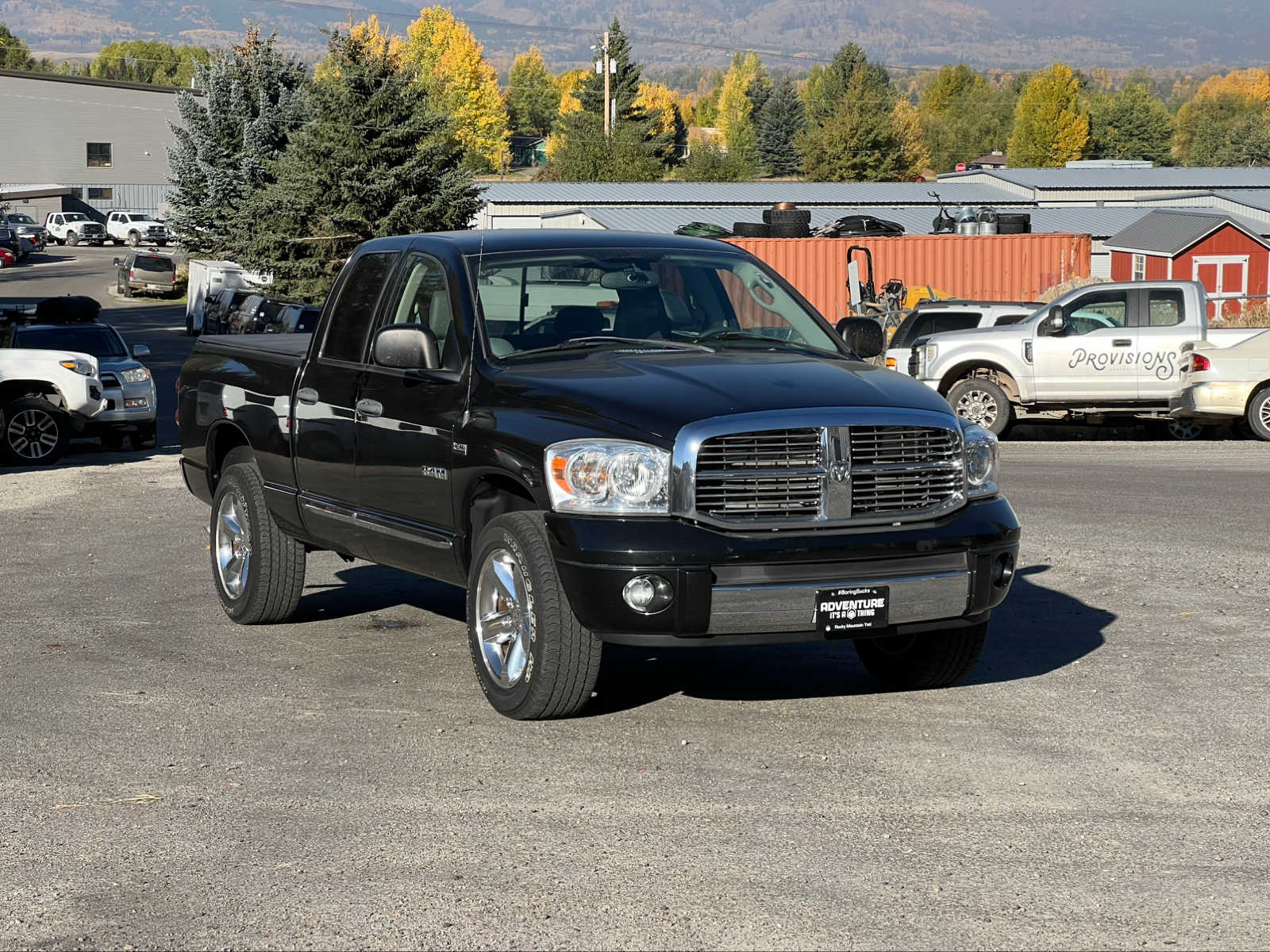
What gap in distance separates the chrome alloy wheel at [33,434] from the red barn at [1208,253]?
39.9m

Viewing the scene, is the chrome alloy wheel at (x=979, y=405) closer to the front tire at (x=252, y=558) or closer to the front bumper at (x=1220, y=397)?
the front bumper at (x=1220, y=397)

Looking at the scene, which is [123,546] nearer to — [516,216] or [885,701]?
[885,701]

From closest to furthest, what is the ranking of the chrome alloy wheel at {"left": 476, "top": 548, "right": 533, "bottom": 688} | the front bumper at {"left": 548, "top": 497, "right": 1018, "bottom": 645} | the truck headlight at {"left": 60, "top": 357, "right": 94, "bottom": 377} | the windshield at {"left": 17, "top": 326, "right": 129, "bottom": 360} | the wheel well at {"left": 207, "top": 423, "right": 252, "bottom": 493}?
the front bumper at {"left": 548, "top": 497, "right": 1018, "bottom": 645}, the chrome alloy wheel at {"left": 476, "top": 548, "right": 533, "bottom": 688}, the wheel well at {"left": 207, "top": 423, "right": 252, "bottom": 493}, the truck headlight at {"left": 60, "top": 357, "right": 94, "bottom": 377}, the windshield at {"left": 17, "top": 326, "right": 129, "bottom": 360}

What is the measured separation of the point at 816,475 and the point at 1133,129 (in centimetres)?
14584

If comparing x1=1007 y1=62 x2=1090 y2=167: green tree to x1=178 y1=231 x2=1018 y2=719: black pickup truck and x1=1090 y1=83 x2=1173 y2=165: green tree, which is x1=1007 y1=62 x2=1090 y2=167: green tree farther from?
x1=178 y1=231 x2=1018 y2=719: black pickup truck

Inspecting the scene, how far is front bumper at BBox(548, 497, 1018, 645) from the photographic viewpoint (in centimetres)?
642

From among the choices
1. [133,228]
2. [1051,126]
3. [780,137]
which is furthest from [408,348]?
[780,137]

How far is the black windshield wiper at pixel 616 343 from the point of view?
7.53 metres

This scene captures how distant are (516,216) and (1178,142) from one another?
5605 inches

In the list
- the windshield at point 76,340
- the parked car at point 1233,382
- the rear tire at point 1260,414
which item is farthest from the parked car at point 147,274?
the rear tire at point 1260,414

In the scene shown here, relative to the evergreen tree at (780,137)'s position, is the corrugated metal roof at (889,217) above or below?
below

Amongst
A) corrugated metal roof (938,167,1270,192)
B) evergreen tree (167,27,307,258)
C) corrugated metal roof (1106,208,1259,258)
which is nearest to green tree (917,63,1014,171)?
corrugated metal roof (938,167,1270,192)

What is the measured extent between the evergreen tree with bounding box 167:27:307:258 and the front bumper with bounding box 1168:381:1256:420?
41.5 m

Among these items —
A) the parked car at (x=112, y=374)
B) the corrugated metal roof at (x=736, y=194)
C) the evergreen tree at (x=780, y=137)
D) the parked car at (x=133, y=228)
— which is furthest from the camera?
the evergreen tree at (x=780, y=137)
